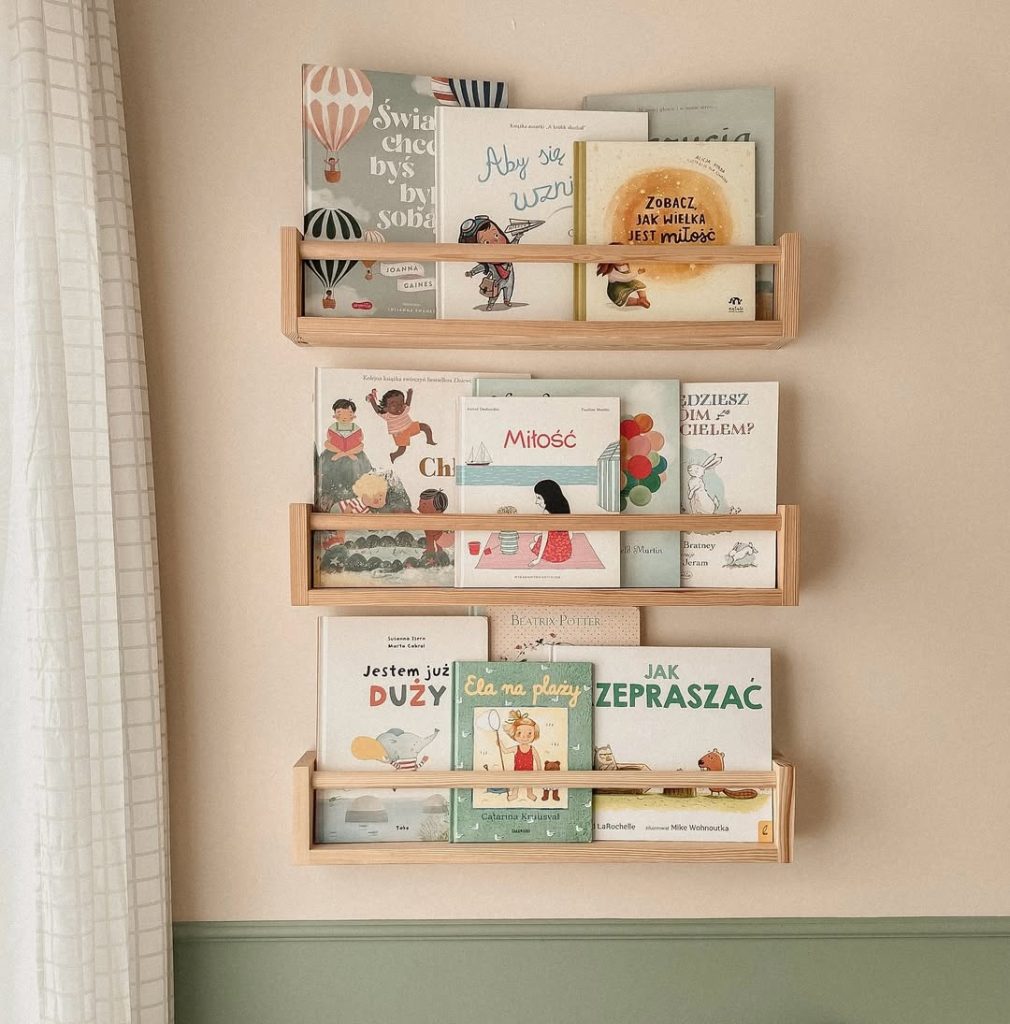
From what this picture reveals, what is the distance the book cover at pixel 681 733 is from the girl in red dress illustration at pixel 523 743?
0.09 meters

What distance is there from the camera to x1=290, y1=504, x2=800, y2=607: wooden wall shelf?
1.24m

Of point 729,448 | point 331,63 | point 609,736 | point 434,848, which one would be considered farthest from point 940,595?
point 331,63

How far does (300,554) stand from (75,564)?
29 centimetres

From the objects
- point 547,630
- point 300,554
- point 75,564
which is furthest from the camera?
point 547,630

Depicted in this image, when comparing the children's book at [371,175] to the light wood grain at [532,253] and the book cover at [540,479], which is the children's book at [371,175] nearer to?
the light wood grain at [532,253]

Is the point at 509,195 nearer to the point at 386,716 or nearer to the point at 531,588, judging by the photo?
the point at 531,588

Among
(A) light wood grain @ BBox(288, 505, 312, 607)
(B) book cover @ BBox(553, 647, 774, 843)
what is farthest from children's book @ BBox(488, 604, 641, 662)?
(A) light wood grain @ BBox(288, 505, 312, 607)

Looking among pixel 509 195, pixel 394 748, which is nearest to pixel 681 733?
pixel 394 748

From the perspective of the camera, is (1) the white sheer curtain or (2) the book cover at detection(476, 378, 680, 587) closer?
(1) the white sheer curtain

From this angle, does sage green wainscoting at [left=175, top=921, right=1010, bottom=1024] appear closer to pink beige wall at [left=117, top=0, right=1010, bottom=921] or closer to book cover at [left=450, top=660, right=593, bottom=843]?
pink beige wall at [left=117, top=0, right=1010, bottom=921]

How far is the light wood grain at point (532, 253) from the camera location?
1246 millimetres

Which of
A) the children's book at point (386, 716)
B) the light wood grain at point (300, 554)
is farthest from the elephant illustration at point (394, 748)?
the light wood grain at point (300, 554)

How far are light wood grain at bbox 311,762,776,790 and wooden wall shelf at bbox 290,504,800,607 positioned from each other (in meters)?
0.24

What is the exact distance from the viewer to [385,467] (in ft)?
4.30
